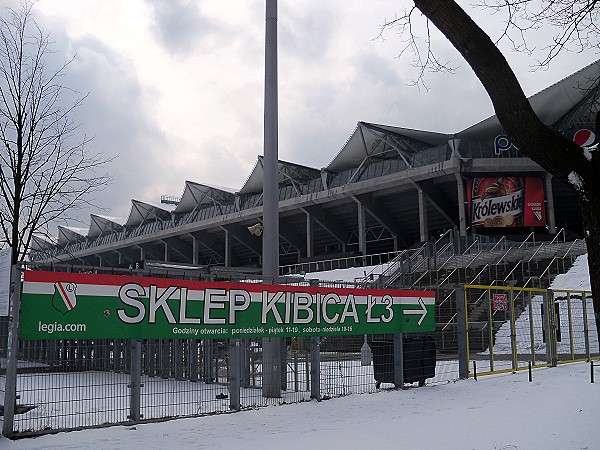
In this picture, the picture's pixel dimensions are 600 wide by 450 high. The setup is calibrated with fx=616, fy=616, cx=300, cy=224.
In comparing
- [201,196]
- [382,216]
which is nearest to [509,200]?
[382,216]

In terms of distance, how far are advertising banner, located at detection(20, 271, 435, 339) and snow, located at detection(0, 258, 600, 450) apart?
1.42 metres

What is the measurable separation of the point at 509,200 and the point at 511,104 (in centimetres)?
Answer: 4305

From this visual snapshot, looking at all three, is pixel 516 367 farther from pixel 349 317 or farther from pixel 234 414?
pixel 234 414

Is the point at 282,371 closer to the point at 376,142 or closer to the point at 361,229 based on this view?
the point at 361,229

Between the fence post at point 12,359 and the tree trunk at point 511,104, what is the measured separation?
6.54 metres

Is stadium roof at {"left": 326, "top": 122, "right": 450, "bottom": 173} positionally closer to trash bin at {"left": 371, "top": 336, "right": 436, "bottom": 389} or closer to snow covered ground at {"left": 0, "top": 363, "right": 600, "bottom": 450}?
trash bin at {"left": 371, "top": 336, "right": 436, "bottom": 389}

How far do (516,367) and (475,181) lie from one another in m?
32.2

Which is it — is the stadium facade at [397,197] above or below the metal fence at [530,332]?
above

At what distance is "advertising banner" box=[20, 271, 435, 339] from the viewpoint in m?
8.83

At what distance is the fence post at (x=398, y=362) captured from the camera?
1384cm

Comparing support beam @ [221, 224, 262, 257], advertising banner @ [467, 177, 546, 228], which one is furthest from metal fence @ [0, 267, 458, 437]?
support beam @ [221, 224, 262, 257]

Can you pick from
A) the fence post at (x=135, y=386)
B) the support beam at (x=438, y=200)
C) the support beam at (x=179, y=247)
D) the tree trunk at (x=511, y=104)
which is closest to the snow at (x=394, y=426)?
the fence post at (x=135, y=386)

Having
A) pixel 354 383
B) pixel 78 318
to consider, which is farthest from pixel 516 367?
pixel 78 318

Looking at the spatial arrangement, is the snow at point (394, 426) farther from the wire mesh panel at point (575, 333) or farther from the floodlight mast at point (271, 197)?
the wire mesh panel at point (575, 333)
